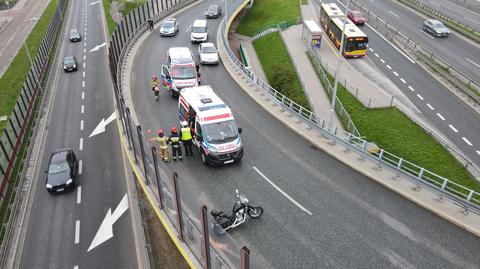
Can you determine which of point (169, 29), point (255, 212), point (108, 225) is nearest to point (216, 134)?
point (255, 212)

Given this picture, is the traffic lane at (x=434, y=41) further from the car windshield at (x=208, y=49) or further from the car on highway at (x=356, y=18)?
the car windshield at (x=208, y=49)

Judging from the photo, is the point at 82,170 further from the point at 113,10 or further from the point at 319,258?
the point at 113,10

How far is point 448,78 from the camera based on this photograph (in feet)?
122

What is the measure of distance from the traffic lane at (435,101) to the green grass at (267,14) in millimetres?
18707

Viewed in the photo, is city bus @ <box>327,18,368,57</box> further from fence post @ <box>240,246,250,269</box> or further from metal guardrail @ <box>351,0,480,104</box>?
fence post @ <box>240,246,250,269</box>

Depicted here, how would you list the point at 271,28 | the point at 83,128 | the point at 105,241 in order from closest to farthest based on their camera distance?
the point at 105,241 < the point at 83,128 < the point at 271,28

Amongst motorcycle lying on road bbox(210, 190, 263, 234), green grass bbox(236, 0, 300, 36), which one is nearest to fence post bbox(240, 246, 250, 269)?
motorcycle lying on road bbox(210, 190, 263, 234)

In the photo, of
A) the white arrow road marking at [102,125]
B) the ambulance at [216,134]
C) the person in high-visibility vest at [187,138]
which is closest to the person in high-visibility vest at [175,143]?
the person in high-visibility vest at [187,138]

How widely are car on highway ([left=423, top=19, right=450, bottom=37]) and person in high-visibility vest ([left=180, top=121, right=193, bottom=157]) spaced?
4272 cm

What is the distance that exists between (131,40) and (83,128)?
13652mm

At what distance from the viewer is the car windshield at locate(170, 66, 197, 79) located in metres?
26.6

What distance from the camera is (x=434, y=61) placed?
134 ft

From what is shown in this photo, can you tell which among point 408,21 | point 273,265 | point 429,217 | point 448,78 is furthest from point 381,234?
point 408,21

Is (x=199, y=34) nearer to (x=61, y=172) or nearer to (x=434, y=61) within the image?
(x=61, y=172)
